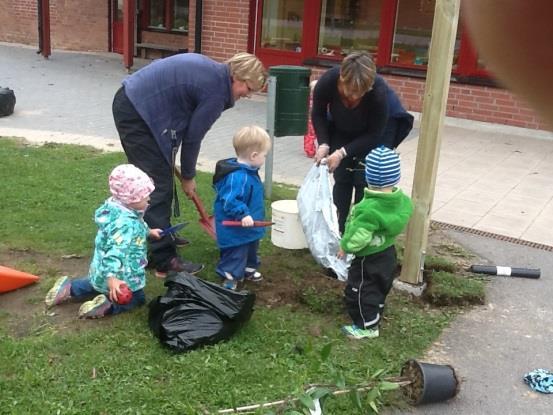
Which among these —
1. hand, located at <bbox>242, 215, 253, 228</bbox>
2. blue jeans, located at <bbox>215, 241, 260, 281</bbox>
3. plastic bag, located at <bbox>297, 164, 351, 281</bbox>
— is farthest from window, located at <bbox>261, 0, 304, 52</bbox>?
hand, located at <bbox>242, 215, 253, 228</bbox>

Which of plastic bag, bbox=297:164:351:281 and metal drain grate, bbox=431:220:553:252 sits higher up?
plastic bag, bbox=297:164:351:281

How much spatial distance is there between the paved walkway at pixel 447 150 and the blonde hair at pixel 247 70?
282cm

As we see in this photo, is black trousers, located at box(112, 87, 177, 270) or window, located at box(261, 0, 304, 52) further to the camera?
window, located at box(261, 0, 304, 52)

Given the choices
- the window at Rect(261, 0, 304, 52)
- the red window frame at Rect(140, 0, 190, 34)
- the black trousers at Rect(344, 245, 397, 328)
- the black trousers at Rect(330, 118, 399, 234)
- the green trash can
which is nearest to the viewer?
the black trousers at Rect(344, 245, 397, 328)

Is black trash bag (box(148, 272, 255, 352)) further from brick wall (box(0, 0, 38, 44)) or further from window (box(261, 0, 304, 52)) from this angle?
brick wall (box(0, 0, 38, 44))

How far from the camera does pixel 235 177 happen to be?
405 centimetres

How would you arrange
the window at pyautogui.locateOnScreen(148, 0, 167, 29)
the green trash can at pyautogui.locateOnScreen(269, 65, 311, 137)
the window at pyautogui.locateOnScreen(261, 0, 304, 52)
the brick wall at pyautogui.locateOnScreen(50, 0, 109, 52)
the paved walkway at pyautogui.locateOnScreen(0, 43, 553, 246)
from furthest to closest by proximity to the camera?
1. the brick wall at pyautogui.locateOnScreen(50, 0, 109, 52)
2. the window at pyautogui.locateOnScreen(148, 0, 167, 29)
3. the window at pyautogui.locateOnScreen(261, 0, 304, 52)
4. the paved walkway at pyautogui.locateOnScreen(0, 43, 553, 246)
5. the green trash can at pyautogui.locateOnScreen(269, 65, 311, 137)

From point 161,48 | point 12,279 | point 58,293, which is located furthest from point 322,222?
point 161,48

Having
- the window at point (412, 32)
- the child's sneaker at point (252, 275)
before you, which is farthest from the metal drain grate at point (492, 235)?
the window at point (412, 32)

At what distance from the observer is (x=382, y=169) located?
3.56 m

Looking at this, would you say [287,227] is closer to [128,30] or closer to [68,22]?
[128,30]

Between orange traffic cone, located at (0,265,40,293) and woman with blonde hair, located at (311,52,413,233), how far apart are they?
201 centimetres

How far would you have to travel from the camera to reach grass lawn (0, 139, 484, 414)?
9.83ft

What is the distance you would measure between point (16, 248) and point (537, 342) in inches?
139
